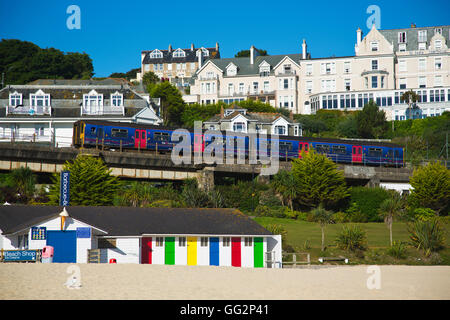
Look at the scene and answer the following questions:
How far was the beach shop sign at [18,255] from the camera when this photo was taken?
86.0ft

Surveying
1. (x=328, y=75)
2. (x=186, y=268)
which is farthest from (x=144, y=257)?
(x=328, y=75)

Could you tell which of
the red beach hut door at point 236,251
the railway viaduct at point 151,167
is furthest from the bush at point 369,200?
the red beach hut door at point 236,251

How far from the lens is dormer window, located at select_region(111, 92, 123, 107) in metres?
62.4

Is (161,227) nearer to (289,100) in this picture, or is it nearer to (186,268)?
(186,268)

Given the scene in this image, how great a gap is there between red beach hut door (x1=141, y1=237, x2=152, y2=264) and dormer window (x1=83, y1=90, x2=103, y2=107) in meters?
34.6

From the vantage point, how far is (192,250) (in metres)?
30.4

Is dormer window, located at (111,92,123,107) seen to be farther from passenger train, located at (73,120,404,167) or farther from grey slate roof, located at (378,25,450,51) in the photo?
grey slate roof, located at (378,25,450,51)

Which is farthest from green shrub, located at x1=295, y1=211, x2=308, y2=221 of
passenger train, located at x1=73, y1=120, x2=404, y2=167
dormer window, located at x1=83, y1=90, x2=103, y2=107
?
dormer window, located at x1=83, y1=90, x2=103, y2=107

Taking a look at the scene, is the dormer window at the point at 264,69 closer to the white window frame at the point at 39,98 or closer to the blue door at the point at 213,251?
the white window frame at the point at 39,98

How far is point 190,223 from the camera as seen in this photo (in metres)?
31.5

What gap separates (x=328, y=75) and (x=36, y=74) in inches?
1727

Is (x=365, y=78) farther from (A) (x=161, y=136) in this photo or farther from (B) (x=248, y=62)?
(A) (x=161, y=136)

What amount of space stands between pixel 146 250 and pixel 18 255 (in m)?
6.13

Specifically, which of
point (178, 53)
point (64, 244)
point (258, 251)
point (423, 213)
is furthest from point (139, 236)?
point (178, 53)
